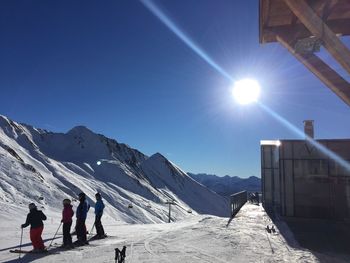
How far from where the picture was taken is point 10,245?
1325 centimetres

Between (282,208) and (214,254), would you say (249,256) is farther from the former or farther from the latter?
(282,208)

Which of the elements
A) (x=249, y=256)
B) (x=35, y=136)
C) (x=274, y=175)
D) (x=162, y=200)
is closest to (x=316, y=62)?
(x=249, y=256)

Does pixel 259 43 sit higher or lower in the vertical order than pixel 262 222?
higher

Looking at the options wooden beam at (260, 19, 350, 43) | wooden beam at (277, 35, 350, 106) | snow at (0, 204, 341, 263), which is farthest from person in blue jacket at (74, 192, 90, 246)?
wooden beam at (277, 35, 350, 106)

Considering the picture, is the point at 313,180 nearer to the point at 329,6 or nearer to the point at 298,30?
the point at 298,30

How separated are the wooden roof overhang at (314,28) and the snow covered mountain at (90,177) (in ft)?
105

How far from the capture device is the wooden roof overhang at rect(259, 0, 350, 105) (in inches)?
129

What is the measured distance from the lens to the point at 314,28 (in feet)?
11.0

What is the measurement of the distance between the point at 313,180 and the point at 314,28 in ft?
67.3

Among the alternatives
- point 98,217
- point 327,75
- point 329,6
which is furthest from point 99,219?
point 329,6

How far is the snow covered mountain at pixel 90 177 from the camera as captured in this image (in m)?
58.0

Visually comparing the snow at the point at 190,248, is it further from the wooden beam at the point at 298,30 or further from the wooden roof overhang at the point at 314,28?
the wooden roof overhang at the point at 314,28

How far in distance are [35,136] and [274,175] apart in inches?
4020

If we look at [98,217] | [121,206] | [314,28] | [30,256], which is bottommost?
[121,206]
